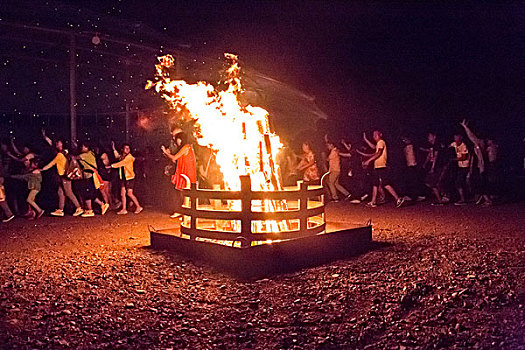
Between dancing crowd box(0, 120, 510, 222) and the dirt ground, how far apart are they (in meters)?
3.42

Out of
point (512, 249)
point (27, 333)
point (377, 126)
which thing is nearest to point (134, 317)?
point (27, 333)

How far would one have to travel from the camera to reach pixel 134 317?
16.3 feet

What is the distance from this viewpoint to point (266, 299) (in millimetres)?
5539

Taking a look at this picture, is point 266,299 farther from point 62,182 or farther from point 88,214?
point 62,182

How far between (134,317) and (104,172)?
9.57 m

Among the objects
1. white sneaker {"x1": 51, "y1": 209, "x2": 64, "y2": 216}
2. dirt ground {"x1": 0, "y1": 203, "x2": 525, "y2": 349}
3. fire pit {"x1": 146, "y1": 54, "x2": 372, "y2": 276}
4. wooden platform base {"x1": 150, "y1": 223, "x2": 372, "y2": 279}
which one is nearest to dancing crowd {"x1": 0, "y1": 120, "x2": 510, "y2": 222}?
white sneaker {"x1": 51, "y1": 209, "x2": 64, "y2": 216}

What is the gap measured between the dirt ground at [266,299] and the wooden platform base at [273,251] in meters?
0.25

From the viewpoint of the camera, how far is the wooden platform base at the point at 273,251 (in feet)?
22.2

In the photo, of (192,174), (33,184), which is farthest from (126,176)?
(192,174)

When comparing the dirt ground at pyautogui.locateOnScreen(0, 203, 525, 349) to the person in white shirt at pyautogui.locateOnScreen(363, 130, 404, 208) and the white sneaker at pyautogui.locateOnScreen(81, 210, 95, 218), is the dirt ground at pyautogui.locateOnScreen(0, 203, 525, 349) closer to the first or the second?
the white sneaker at pyautogui.locateOnScreen(81, 210, 95, 218)

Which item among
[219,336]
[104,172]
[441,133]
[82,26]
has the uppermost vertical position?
[82,26]

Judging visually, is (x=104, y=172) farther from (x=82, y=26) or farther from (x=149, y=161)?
(x=82, y=26)

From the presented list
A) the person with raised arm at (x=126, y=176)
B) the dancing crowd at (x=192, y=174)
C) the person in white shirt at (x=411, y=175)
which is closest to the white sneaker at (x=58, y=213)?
the dancing crowd at (x=192, y=174)

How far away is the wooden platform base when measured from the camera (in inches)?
266
